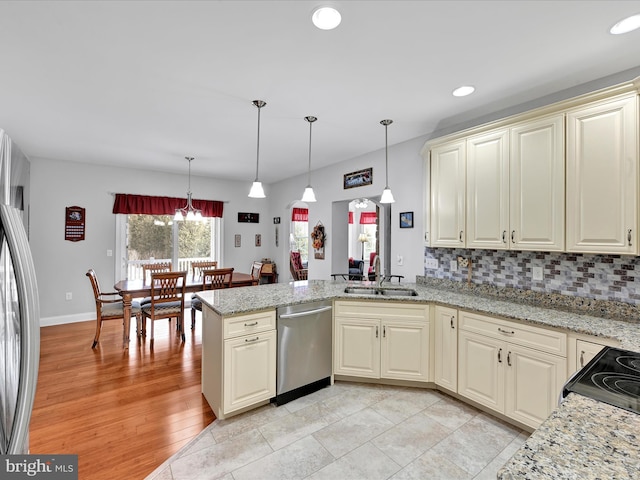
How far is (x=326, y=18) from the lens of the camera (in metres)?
1.60

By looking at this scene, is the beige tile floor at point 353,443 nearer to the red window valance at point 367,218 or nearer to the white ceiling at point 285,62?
the white ceiling at point 285,62

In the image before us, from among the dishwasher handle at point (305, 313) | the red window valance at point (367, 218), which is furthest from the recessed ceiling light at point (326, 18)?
the red window valance at point (367, 218)

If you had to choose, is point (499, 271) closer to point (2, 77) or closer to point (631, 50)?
point (631, 50)

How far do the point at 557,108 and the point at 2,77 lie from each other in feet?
13.3

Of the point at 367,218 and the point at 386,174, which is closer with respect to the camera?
the point at 386,174

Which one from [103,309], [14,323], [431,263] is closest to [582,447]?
[14,323]

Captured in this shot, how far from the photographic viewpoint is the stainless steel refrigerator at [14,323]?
2.31 feet

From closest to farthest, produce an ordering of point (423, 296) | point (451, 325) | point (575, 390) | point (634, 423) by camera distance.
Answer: point (634, 423) → point (575, 390) → point (451, 325) → point (423, 296)

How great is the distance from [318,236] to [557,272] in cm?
329

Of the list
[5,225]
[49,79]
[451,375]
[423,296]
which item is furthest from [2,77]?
[451,375]

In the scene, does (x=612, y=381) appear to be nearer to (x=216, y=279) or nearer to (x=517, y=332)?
(x=517, y=332)

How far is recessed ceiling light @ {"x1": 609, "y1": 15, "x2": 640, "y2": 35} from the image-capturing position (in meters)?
1.61

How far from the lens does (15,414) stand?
73 cm

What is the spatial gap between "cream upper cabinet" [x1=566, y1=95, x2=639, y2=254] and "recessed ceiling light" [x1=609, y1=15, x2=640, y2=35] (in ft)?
1.31
